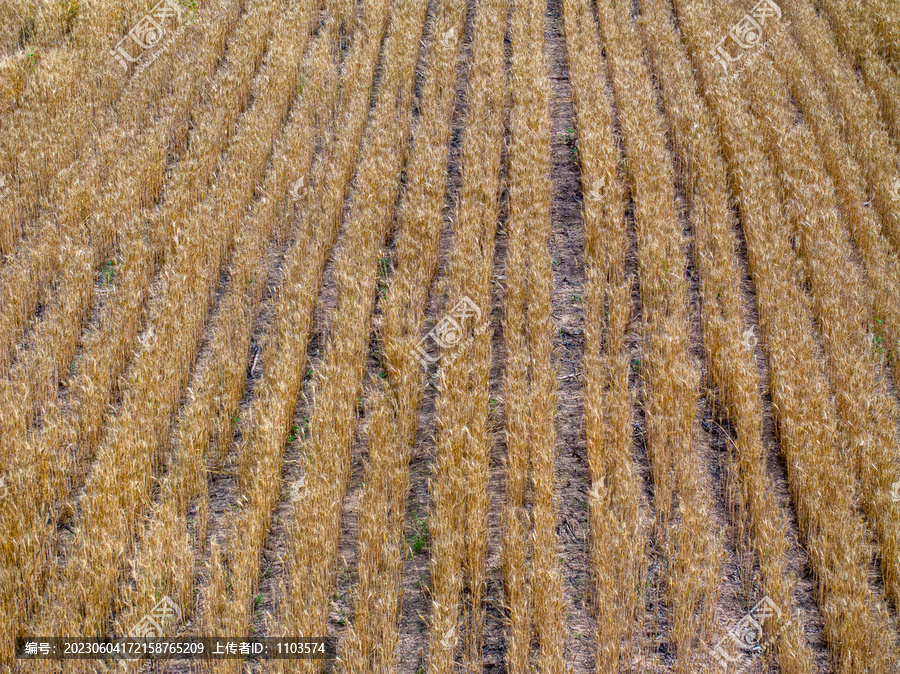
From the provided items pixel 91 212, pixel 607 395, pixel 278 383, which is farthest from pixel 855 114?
pixel 91 212

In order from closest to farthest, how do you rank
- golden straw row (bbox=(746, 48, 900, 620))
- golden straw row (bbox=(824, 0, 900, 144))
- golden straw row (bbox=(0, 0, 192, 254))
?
golden straw row (bbox=(746, 48, 900, 620)) → golden straw row (bbox=(0, 0, 192, 254)) → golden straw row (bbox=(824, 0, 900, 144))

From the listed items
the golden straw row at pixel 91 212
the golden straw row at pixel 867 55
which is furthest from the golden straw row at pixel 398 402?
the golden straw row at pixel 867 55

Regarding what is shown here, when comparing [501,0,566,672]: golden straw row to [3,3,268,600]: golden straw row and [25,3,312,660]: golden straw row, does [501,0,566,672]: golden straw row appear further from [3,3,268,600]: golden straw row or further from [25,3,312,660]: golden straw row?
[3,3,268,600]: golden straw row

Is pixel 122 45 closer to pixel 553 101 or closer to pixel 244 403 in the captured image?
pixel 553 101

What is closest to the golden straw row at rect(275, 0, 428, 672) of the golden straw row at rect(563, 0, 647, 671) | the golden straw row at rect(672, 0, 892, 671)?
the golden straw row at rect(563, 0, 647, 671)

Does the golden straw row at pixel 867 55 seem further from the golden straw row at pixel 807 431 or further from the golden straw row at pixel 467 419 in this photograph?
the golden straw row at pixel 467 419

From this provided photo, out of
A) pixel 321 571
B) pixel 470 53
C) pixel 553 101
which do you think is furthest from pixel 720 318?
pixel 470 53

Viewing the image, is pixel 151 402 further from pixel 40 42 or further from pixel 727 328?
pixel 40 42
